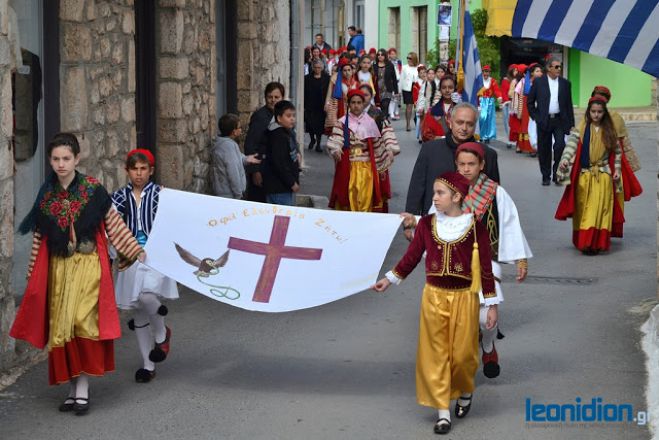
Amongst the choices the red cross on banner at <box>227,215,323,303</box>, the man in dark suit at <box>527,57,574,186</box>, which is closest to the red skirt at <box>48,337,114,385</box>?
the red cross on banner at <box>227,215,323,303</box>

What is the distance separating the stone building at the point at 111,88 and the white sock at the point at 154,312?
855mm

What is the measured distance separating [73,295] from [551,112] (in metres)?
12.7

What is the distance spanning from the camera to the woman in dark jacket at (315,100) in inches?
973

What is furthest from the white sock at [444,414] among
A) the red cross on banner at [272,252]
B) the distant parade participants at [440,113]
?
the distant parade participants at [440,113]

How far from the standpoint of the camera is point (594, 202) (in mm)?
13469

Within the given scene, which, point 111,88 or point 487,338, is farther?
point 111,88

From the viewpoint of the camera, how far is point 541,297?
1092cm

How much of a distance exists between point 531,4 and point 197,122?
17.8ft

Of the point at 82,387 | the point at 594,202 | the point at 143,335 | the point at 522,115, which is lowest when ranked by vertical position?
the point at 82,387

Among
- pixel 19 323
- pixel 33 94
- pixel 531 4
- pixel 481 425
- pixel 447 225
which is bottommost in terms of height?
pixel 481 425

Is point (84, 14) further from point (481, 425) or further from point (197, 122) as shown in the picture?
point (481, 425)

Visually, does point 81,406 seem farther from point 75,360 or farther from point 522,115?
point 522,115

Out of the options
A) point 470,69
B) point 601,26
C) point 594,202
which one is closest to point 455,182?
point 601,26

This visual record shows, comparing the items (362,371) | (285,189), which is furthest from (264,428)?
Answer: (285,189)
